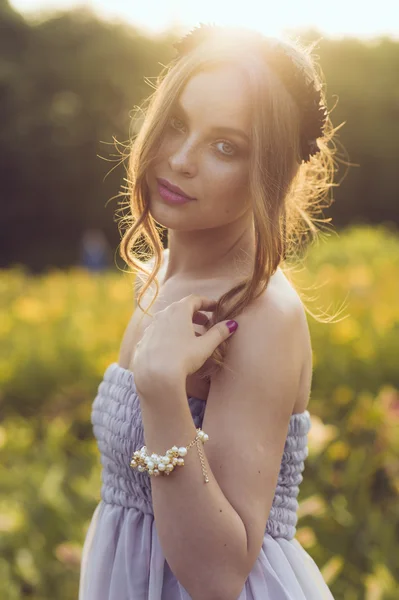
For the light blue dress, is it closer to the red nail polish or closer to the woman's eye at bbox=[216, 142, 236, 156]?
the red nail polish

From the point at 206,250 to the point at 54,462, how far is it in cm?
231

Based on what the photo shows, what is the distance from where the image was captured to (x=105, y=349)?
4.41 m

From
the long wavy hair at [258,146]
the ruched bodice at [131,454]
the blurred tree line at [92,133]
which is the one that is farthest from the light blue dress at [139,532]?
the blurred tree line at [92,133]

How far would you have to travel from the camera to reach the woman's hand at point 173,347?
1393 mm

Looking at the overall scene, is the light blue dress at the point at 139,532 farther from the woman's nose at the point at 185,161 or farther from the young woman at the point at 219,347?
the woman's nose at the point at 185,161

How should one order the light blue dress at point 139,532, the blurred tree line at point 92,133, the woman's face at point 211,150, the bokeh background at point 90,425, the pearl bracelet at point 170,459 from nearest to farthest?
the pearl bracelet at point 170,459, the woman's face at point 211,150, the light blue dress at point 139,532, the bokeh background at point 90,425, the blurred tree line at point 92,133

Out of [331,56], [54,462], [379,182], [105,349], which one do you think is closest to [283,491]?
[54,462]

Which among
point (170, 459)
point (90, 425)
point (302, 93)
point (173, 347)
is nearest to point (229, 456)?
point (170, 459)

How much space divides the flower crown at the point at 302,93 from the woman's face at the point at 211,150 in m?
0.08

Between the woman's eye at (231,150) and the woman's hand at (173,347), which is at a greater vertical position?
the woman's eye at (231,150)

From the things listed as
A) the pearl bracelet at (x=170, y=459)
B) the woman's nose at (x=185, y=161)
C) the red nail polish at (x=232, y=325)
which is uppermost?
the woman's nose at (x=185, y=161)

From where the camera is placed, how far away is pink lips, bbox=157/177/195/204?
5.03 ft

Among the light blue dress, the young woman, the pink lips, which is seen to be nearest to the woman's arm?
the young woman

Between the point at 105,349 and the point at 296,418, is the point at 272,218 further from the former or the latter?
the point at 105,349
